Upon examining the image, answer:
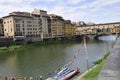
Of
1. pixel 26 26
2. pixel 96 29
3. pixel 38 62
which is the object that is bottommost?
pixel 38 62

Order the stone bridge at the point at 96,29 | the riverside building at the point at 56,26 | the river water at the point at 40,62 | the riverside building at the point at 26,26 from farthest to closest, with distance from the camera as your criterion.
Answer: the stone bridge at the point at 96,29, the riverside building at the point at 56,26, the riverside building at the point at 26,26, the river water at the point at 40,62

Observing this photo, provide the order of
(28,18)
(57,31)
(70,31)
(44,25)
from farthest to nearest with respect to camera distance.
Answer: (70,31) < (57,31) < (44,25) < (28,18)

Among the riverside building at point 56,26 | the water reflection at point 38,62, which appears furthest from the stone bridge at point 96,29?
the water reflection at point 38,62

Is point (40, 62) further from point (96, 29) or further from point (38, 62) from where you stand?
point (96, 29)

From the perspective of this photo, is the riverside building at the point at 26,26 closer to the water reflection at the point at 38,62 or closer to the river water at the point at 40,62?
the water reflection at the point at 38,62

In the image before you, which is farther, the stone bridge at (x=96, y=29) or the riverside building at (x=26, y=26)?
the stone bridge at (x=96, y=29)

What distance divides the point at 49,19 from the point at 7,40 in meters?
38.4

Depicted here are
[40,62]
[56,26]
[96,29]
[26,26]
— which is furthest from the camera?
[96,29]

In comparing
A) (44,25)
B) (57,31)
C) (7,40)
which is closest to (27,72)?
(7,40)

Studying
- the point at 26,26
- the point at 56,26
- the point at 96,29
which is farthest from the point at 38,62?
the point at 96,29

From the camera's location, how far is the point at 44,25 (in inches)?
4596

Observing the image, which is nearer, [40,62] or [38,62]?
[40,62]

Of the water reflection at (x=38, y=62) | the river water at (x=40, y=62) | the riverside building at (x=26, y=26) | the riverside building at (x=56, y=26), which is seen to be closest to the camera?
the river water at (x=40, y=62)

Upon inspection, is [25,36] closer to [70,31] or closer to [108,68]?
[70,31]
